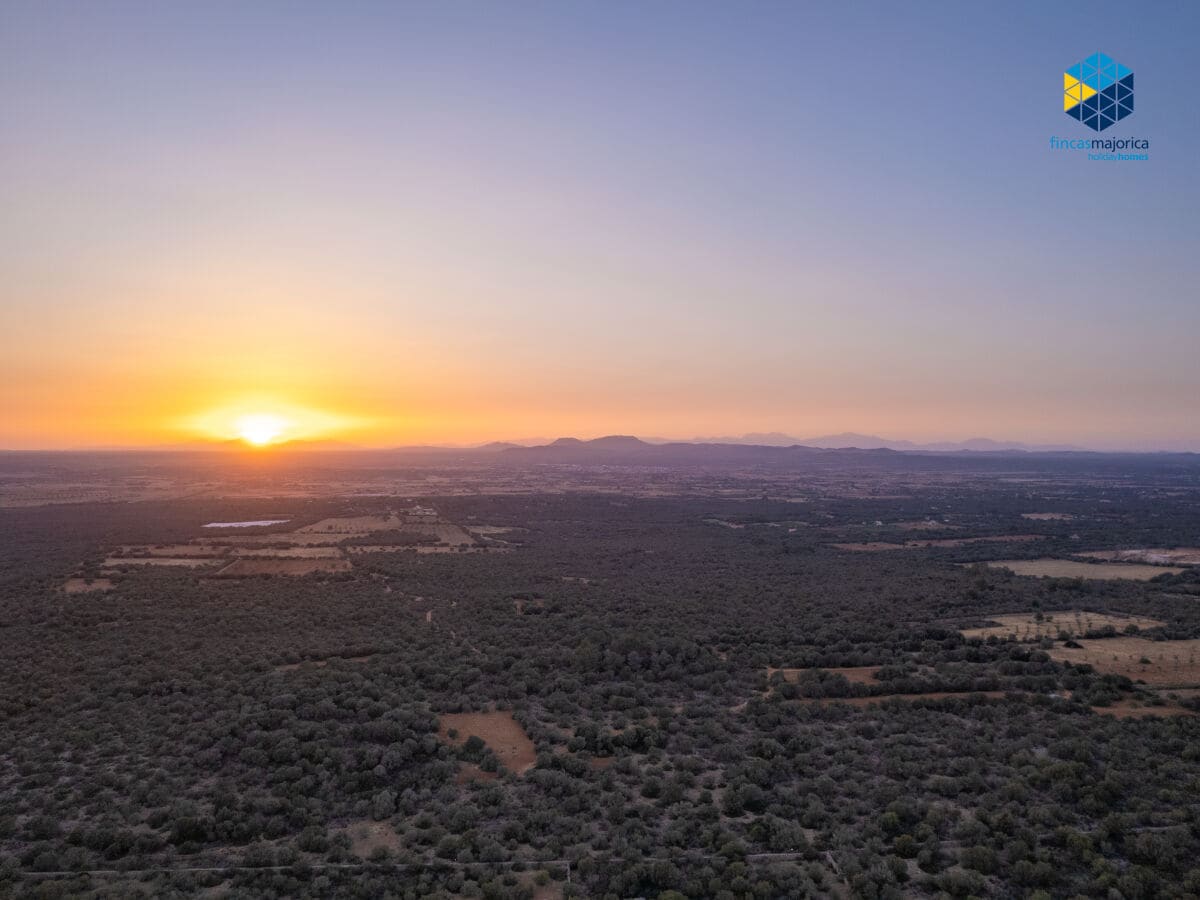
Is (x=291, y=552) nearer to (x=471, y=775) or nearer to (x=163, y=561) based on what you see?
(x=163, y=561)

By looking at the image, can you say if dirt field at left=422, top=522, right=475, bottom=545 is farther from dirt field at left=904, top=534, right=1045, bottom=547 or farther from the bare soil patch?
the bare soil patch

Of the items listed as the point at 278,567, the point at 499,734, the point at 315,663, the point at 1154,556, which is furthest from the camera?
the point at 1154,556

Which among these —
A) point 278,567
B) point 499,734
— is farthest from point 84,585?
point 499,734

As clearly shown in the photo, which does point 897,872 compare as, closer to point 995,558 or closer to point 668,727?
point 668,727

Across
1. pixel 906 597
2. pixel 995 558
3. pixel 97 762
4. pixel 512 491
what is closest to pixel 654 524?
pixel 995 558

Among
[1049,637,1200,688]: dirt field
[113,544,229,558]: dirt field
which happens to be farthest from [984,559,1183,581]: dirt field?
[113,544,229,558]: dirt field

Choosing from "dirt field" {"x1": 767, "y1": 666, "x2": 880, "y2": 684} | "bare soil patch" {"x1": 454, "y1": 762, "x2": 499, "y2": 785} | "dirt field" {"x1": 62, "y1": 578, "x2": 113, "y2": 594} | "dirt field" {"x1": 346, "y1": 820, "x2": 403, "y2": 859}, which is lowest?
"dirt field" {"x1": 767, "y1": 666, "x2": 880, "y2": 684}
